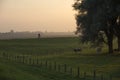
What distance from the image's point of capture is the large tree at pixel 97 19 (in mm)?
68906

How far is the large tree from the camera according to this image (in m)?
68.9

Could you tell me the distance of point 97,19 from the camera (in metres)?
72.4

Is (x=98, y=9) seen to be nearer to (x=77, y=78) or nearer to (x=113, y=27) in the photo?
(x=113, y=27)

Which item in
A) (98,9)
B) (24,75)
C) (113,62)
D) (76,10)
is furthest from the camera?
(76,10)

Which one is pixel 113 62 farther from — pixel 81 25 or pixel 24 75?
pixel 24 75

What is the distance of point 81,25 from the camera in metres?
81.6

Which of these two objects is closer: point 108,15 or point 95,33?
point 108,15

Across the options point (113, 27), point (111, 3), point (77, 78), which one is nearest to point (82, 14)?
point (113, 27)

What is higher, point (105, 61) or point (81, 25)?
point (81, 25)

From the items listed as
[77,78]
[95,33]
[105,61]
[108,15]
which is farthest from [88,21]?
[77,78]

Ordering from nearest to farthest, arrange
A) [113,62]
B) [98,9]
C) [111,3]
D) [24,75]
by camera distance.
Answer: [24,75] → [113,62] → [111,3] → [98,9]

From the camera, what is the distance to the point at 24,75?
115 feet

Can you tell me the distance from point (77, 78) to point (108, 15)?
33.7m

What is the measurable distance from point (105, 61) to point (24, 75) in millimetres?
30167
